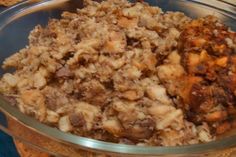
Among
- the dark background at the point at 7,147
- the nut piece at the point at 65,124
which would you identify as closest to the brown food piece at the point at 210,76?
the nut piece at the point at 65,124

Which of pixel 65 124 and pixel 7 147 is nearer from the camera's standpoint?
pixel 65 124

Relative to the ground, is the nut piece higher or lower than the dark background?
higher

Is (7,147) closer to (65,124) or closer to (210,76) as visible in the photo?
(65,124)

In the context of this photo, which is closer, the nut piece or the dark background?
the nut piece

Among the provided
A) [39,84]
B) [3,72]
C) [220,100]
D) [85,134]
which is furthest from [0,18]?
[220,100]

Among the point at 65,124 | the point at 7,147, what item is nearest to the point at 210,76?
the point at 65,124

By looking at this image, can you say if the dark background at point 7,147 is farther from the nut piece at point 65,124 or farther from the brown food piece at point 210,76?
the brown food piece at point 210,76

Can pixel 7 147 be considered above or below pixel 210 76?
below

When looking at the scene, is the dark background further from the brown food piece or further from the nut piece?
the brown food piece

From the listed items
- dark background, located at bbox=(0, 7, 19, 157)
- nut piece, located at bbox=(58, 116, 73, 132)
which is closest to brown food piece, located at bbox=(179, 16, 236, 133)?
nut piece, located at bbox=(58, 116, 73, 132)

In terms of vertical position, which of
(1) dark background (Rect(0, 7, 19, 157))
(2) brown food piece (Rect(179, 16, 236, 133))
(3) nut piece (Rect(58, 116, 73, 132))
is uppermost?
(2) brown food piece (Rect(179, 16, 236, 133))

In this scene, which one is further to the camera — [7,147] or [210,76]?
[7,147]
